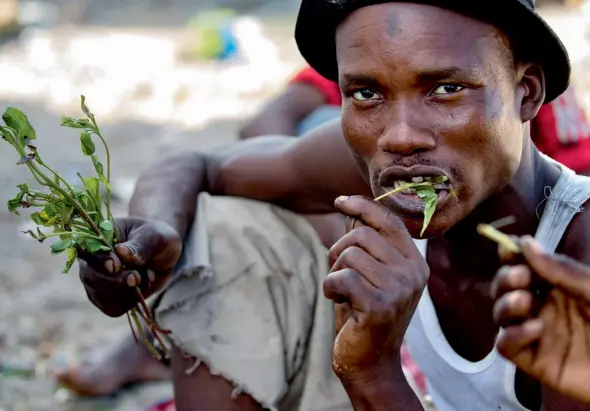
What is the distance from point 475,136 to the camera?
A: 1881 millimetres

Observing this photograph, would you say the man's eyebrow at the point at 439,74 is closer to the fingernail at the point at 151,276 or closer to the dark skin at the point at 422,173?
the dark skin at the point at 422,173

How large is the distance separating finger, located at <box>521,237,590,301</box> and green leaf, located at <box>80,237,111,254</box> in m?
0.98

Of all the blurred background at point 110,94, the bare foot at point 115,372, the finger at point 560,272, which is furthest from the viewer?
the blurred background at point 110,94

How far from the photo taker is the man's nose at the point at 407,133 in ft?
6.02

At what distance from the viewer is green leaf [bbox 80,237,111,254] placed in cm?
195

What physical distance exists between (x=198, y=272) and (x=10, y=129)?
836mm

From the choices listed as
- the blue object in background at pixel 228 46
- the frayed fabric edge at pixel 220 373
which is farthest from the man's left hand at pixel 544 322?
the blue object in background at pixel 228 46

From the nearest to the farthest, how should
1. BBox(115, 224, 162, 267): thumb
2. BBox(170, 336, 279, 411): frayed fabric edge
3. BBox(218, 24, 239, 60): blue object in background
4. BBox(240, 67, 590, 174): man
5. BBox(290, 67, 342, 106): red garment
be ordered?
BBox(115, 224, 162, 267): thumb
BBox(170, 336, 279, 411): frayed fabric edge
BBox(240, 67, 590, 174): man
BBox(290, 67, 342, 106): red garment
BBox(218, 24, 239, 60): blue object in background

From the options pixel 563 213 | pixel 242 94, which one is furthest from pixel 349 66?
Answer: pixel 242 94

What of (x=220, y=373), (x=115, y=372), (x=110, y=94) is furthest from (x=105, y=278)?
(x=110, y=94)

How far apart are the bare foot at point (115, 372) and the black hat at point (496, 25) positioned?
5.22 feet

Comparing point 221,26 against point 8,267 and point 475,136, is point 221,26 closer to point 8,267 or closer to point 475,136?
point 8,267

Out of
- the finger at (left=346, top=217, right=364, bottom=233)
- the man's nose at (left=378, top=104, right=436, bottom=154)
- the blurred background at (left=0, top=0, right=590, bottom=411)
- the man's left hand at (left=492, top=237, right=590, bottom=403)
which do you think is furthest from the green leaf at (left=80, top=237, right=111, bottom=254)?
the blurred background at (left=0, top=0, right=590, bottom=411)

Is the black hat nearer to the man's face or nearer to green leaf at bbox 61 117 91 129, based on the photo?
the man's face
